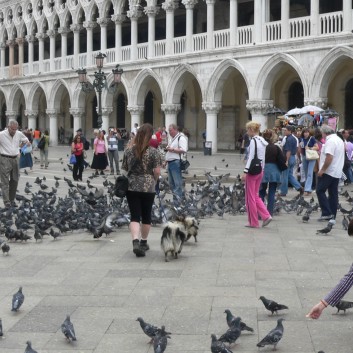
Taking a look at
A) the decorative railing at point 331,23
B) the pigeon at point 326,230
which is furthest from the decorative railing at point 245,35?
the pigeon at point 326,230

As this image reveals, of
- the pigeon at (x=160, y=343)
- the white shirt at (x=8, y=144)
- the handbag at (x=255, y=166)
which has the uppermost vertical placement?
the white shirt at (x=8, y=144)

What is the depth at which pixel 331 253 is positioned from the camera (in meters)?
8.63

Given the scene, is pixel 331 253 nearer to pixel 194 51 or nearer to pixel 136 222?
→ pixel 136 222

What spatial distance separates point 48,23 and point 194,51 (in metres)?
14.1

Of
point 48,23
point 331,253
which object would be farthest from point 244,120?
point 331,253

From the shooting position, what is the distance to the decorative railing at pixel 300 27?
87.8 ft

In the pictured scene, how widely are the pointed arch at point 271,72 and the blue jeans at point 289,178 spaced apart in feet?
35.9

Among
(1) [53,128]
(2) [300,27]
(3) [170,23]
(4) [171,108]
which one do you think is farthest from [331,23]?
(1) [53,128]

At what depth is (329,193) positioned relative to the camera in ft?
36.6

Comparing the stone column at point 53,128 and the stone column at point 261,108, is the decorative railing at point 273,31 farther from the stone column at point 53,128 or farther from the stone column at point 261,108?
the stone column at point 53,128

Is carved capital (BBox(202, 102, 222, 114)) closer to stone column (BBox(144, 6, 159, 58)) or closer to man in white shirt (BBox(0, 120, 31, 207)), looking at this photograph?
stone column (BBox(144, 6, 159, 58))

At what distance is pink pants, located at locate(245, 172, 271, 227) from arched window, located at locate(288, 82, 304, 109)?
22575mm

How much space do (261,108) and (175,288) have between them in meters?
22.7

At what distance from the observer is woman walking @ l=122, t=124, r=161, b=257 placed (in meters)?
8.32
